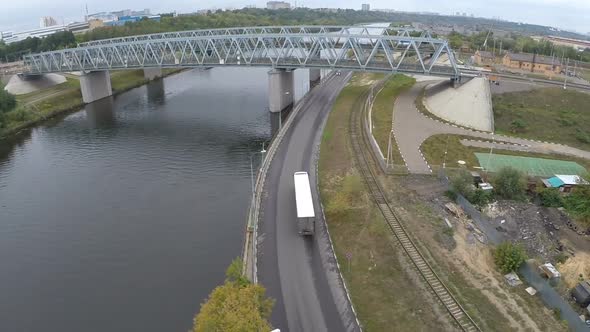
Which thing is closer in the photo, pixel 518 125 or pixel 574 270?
pixel 574 270

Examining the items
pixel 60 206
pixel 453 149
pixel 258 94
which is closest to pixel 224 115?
pixel 258 94

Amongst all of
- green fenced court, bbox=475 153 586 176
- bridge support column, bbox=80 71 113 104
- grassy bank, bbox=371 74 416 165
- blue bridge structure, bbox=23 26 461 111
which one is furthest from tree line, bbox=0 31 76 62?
green fenced court, bbox=475 153 586 176

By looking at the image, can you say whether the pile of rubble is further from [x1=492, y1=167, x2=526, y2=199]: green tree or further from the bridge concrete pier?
the bridge concrete pier

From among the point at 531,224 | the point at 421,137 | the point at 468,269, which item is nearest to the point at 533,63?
the point at 421,137

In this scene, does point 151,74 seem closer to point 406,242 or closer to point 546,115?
point 546,115

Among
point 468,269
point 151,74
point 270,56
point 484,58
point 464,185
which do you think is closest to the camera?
point 468,269

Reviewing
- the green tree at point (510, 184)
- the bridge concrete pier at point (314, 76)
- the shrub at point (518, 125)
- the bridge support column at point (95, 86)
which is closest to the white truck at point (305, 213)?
the green tree at point (510, 184)
